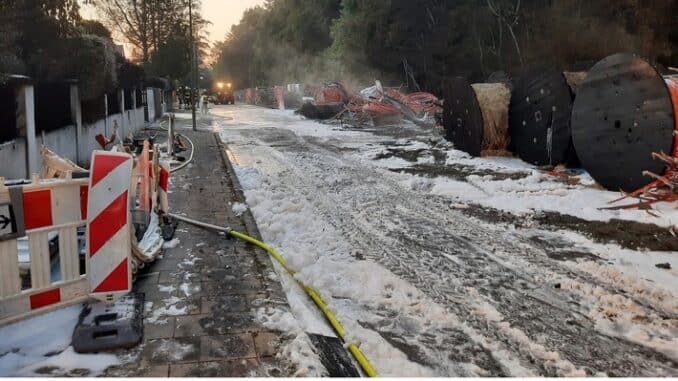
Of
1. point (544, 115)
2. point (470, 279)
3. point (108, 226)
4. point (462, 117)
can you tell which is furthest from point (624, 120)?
point (108, 226)

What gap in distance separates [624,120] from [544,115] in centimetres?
259

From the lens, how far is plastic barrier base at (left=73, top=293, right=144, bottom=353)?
3.71 metres

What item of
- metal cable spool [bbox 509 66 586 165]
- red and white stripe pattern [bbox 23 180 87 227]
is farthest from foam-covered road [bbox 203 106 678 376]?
red and white stripe pattern [bbox 23 180 87 227]

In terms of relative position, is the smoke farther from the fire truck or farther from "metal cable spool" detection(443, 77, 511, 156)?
"metal cable spool" detection(443, 77, 511, 156)

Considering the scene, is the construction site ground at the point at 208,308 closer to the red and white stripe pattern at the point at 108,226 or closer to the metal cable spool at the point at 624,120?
the red and white stripe pattern at the point at 108,226

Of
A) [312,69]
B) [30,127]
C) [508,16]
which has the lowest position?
[30,127]

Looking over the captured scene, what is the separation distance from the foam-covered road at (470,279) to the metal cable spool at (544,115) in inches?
49.5

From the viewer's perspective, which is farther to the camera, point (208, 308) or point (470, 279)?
point (470, 279)

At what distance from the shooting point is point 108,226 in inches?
159

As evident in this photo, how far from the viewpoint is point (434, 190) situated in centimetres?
952

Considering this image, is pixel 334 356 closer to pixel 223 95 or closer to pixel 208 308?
pixel 208 308

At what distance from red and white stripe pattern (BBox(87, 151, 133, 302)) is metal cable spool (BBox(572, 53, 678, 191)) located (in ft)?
23.9

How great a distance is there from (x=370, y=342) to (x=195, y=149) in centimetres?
1321

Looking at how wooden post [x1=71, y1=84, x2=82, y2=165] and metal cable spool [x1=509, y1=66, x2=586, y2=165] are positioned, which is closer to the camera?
metal cable spool [x1=509, y1=66, x2=586, y2=165]
